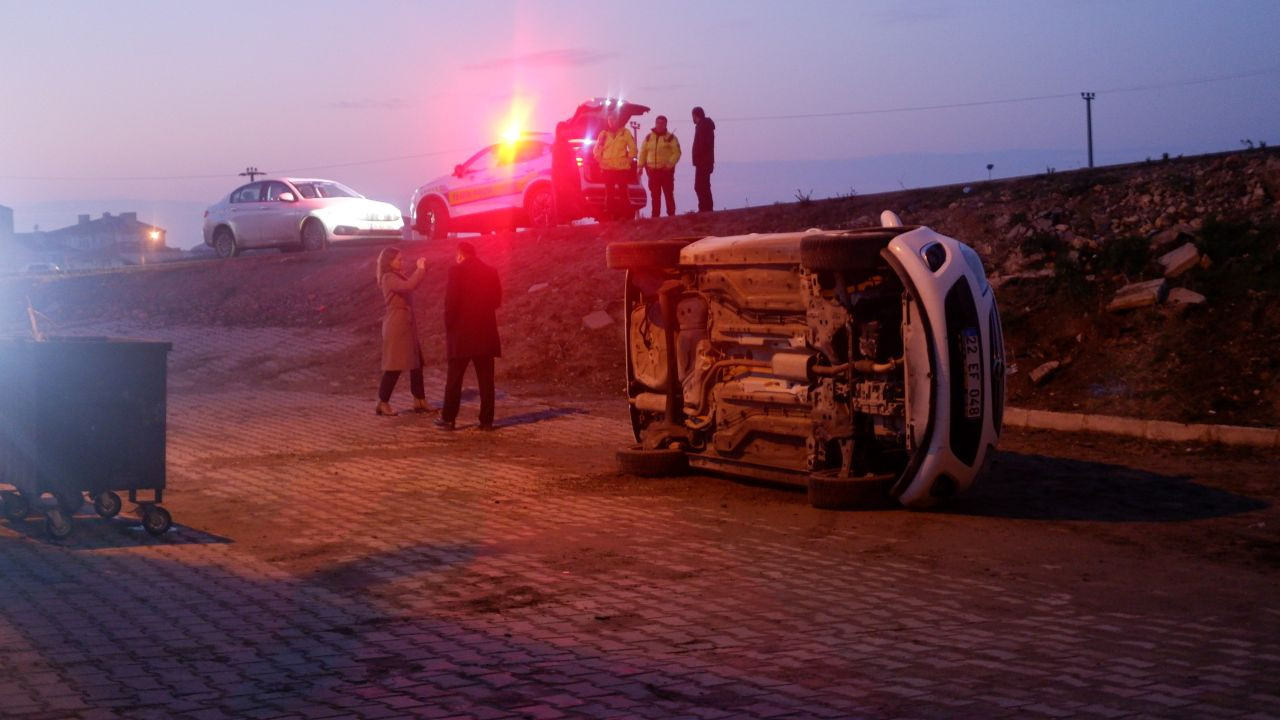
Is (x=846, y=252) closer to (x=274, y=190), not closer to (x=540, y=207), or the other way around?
(x=540, y=207)

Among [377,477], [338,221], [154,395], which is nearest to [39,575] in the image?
[154,395]

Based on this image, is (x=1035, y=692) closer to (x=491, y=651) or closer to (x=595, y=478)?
(x=491, y=651)

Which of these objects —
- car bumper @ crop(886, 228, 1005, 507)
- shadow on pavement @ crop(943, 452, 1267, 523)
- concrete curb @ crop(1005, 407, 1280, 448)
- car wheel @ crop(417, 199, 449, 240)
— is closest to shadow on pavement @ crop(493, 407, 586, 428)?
concrete curb @ crop(1005, 407, 1280, 448)

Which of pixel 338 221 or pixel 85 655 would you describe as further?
pixel 338 221

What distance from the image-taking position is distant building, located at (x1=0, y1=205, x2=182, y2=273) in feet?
227

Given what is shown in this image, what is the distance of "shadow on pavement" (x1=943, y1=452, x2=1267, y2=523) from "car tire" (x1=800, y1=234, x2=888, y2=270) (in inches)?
63.1

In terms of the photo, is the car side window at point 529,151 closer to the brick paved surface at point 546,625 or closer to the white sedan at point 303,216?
the white sedan at point 303,216

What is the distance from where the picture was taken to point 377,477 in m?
11.1

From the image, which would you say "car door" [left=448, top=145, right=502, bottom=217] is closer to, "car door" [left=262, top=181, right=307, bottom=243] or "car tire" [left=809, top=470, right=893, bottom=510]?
"car door" [left=262, top=181, right=307, bottom=243]

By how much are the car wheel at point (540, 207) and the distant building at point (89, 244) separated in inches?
1365

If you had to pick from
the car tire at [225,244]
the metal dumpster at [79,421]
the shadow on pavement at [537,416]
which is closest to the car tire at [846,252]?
the metal dumpster at [79,421]

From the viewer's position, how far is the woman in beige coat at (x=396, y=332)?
14750 mm

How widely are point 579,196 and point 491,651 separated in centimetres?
1892

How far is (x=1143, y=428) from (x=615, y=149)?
13145mm
